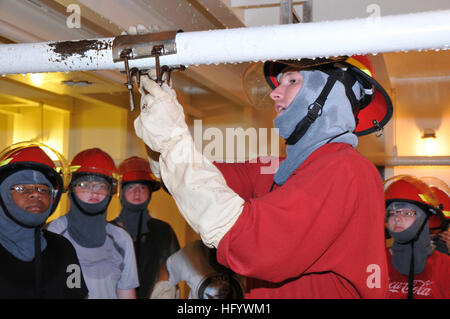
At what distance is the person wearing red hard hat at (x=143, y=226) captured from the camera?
157 inches

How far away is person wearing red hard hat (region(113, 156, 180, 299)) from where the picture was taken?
3.99m

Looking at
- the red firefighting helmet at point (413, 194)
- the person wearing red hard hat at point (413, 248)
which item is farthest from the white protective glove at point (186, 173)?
the red firefighting helmet at point (413, 194)

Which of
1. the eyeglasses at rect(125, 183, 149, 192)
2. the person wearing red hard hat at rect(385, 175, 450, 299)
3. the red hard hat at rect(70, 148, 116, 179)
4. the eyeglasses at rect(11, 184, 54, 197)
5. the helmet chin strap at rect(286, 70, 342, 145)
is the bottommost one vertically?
the person wearing red hard hat at rect(385, 175, 450, 299)

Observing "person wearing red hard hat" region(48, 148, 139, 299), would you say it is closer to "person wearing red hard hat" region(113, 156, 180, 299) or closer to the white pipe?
"person wearing red hard hat" region(113, 156, 180, 299)

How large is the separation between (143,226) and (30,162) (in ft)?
5.64

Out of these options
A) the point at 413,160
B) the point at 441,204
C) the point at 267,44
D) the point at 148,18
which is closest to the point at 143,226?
the point at 148,18

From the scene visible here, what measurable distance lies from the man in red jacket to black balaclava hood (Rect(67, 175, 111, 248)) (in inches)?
74.2

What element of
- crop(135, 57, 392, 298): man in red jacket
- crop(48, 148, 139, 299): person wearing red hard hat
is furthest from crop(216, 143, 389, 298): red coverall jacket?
crop(48, 148, 139, 299): person wearing red hard hat

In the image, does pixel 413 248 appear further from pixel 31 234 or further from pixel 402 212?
pixel 31 234

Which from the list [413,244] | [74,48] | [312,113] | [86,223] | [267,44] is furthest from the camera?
[413,244]

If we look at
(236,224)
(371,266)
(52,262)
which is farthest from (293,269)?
(52,262)

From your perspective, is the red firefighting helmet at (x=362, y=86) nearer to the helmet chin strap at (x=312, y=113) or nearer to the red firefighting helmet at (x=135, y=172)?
the helmet chin strap at (x=312, y=113)

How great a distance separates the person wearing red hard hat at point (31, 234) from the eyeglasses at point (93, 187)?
2.25 ft

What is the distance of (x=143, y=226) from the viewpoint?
4.15 m
